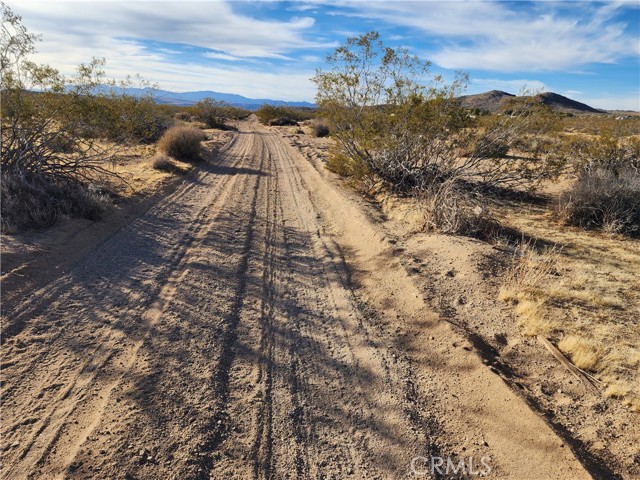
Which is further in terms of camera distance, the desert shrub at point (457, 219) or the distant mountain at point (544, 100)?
the distant mountain at point (544, 100)

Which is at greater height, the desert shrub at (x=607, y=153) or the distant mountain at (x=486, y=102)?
the distant mountain at (x=486, y=102)

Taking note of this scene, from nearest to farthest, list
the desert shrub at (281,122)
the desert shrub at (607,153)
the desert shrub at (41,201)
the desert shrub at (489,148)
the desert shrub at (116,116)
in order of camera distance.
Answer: the desert shrub at (41,201), the desert shrub at (116,116), the desert shrub at (489,148), the desert shrub at (607,153), the desert shrub at (281,122)

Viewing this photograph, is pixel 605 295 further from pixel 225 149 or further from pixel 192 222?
pixel 225 149

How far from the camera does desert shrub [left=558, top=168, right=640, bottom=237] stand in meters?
8.91

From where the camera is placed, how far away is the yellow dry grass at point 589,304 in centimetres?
410

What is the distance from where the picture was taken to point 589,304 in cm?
531

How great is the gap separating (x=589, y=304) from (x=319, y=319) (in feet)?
12.4

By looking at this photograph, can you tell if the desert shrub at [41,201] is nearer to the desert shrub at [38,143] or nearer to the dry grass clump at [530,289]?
the desert shrub at [38,143]

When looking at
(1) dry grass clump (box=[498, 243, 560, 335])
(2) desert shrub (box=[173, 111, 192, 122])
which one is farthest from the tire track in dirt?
(2) desert shrub (box=[173, 111, 192, 122])

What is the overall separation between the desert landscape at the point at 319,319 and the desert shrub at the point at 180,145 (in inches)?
201

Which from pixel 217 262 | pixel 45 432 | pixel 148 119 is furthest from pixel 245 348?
pixel 148 119

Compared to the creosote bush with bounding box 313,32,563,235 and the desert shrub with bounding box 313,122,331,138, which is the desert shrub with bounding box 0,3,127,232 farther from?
the desert shrub with bounding box 313,122,331,138

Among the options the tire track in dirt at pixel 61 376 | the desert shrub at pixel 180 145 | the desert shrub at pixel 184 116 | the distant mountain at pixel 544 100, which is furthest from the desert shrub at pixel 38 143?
the desert shrub at pixel 184 116

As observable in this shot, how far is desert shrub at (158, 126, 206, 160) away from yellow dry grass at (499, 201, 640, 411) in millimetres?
14162
